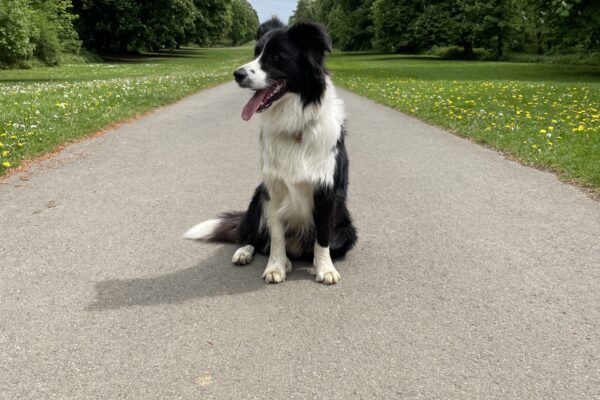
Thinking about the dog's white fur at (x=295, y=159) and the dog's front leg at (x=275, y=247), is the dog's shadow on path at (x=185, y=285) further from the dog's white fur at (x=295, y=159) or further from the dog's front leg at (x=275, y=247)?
the dog's white fur at (x=295, y=159)

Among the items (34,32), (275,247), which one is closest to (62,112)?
(275,247)

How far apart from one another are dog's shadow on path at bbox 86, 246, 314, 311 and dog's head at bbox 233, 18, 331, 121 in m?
1.24

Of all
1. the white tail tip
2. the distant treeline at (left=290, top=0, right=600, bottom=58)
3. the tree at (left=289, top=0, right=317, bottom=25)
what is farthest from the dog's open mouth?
the tree at (left=289, top=0, right=317, bottom=25)

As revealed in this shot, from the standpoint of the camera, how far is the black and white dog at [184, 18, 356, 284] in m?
3.60

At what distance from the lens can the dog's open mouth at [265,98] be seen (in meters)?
3.61

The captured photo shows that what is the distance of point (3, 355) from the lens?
2922 mm

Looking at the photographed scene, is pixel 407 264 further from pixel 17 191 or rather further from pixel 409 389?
pixel 17 191

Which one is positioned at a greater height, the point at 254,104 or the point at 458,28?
the point at 458,28

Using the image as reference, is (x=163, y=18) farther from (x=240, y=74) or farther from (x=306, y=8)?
(x=306, y=8)

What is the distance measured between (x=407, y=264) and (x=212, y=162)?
4697 mm

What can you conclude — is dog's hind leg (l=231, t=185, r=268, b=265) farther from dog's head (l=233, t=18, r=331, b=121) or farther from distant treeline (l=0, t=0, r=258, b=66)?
distant treeline (l=0, t=0, r=258, b=66)

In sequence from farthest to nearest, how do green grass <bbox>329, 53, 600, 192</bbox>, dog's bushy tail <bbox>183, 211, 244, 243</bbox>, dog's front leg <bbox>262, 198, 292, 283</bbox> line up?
1. green grass <bbox>329, 53, 600, 192</bbox>
2. dog's bushy tail <bbox>183, 211, 244, 243</bbox>
3. dog's front leg <bbox>262, 198, 292, 283</bbox>

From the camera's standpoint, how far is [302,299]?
3715mm

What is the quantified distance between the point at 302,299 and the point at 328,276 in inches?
13.0
